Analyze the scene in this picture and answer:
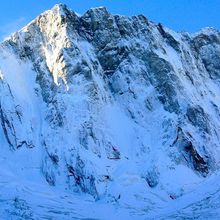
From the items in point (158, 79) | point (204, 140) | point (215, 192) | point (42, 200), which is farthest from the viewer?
point (158, 79)

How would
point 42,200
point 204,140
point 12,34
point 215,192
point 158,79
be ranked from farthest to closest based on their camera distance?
point 12,34 < point 158,79 < point 204,140 < point 42,200 < point 215,192

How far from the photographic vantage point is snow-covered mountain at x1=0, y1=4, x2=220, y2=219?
66438 mm

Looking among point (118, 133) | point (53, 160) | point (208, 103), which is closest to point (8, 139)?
point (53, 160)

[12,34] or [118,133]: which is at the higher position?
[12,34]

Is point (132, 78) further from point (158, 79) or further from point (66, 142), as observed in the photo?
point (66, 142)

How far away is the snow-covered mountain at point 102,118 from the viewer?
6644 cm

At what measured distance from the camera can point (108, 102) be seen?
270 ft

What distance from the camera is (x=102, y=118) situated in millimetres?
78875

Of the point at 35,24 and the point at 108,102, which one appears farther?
the point at 35,24

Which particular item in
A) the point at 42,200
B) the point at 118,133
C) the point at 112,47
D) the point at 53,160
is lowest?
the point at 42,200

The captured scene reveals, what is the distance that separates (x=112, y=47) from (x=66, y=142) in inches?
782

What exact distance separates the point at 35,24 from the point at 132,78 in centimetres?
1616

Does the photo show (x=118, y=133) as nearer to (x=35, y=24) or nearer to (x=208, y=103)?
(x=208, y=103)

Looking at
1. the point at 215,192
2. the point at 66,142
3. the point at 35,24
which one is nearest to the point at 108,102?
the point at 66,142
